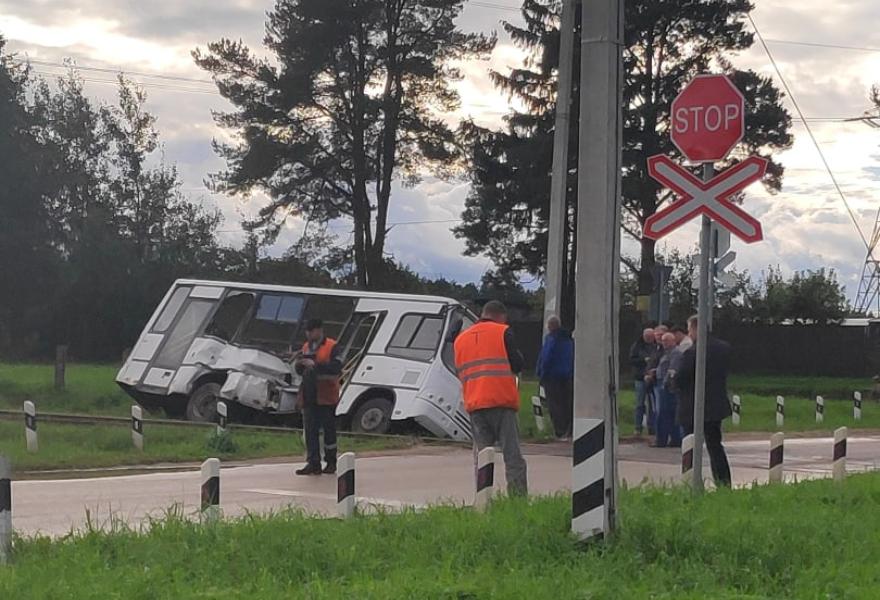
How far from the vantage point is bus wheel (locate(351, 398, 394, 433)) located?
65.8 feet

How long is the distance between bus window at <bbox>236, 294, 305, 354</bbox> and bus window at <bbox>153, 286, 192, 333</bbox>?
146 cm

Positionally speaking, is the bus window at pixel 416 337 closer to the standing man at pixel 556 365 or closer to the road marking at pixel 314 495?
the standing man at pixel 556 365

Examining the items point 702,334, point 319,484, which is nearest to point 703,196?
point 702,334

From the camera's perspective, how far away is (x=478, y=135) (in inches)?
1692

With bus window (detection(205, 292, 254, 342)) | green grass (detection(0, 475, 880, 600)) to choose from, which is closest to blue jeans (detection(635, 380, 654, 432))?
bus window (detection(205, 292, 254, 342))

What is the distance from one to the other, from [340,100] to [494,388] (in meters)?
34.3

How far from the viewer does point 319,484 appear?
13609 mm

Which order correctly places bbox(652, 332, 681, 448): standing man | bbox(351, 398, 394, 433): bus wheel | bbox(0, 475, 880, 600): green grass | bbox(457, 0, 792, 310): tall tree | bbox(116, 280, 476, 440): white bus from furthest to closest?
bbox(457, 0, 792, 310): tall tree, bbox(351, 398, 394, 433): bus wheel, bbox(116, 280, 476, 440): white bus, bbox(652, 332, 681, 448): standing man, bbox(0, 475, 880, 600): green grass

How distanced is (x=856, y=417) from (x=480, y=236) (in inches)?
673

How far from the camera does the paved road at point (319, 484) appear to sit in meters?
11.2

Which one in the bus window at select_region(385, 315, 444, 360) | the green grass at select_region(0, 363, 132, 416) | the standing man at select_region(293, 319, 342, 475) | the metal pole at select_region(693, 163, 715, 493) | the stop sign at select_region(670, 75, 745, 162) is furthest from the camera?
the green grass at select_region(0, 363, 132, 416)

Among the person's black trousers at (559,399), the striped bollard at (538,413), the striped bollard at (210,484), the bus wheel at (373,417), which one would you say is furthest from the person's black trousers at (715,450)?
the striped bollard at (538,413)

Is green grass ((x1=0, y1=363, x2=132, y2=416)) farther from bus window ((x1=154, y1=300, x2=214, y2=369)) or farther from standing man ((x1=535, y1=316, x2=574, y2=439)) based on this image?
standing man ((x1=535, y1=316, x2=574, y2=439))

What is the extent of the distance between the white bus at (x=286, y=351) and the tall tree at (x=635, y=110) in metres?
19.8
